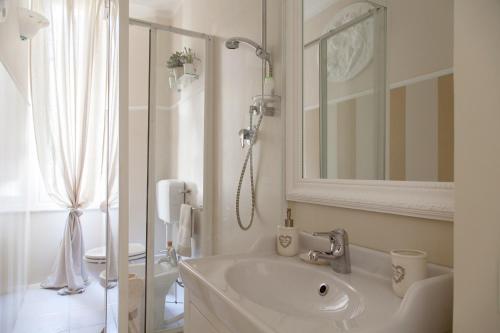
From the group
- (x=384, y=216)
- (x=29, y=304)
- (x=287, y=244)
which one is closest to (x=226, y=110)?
(x=287, y=244)

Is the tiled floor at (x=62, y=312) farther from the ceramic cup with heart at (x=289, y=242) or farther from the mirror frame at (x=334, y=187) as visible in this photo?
the mirror frame at (x=334, y=187)

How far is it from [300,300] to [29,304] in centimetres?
139

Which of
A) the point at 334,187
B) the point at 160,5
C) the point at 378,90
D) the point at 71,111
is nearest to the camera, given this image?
the point at 378,90

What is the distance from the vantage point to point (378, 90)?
1.04 meters

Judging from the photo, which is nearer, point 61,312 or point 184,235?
point 61,312

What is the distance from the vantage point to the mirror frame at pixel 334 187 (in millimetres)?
827

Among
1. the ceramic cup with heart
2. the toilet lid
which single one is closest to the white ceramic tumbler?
the ceramic cup with heart

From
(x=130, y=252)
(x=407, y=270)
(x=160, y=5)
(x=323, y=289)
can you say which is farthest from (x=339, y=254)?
(x=160, y=5)

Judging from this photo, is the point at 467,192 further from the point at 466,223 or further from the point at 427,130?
the point at 427,130

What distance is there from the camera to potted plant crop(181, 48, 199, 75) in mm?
1971

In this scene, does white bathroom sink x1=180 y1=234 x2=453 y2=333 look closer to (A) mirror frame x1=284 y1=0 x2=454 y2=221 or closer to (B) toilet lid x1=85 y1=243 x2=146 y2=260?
(A) mirror frame x1=284 y1=0 x2=454 y2=221

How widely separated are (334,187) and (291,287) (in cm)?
41

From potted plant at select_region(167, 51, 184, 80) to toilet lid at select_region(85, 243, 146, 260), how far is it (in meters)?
1.12

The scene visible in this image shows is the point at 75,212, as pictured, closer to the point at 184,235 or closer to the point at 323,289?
the point at 184,235
